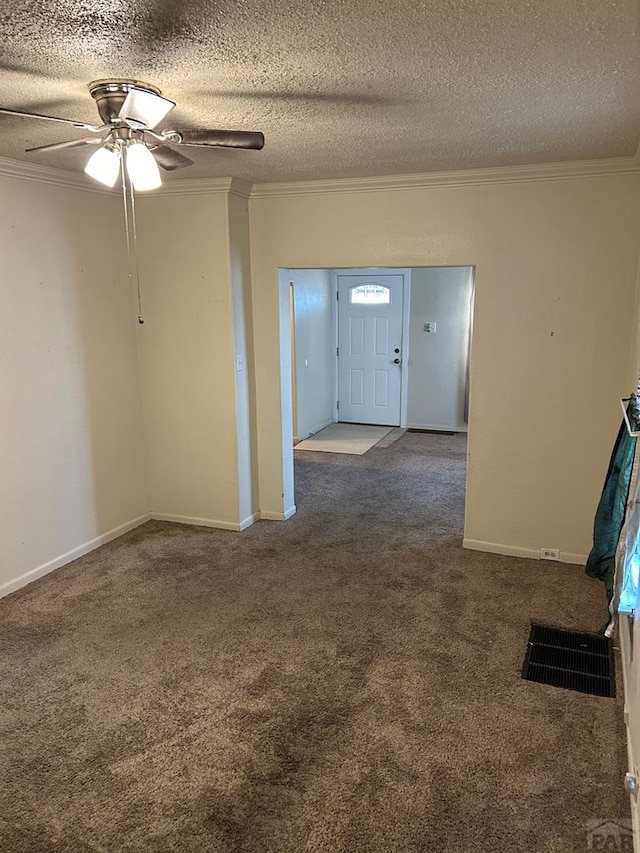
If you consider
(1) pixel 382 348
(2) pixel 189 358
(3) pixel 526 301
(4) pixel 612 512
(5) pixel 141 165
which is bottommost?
(4) pixel 612 512

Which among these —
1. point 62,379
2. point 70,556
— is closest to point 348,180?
point 62,379

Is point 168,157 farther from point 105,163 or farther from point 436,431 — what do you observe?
point 436,431

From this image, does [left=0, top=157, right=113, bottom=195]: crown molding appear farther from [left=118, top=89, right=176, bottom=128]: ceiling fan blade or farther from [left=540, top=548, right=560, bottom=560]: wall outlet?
[left=540, top=548, right=560, bottom=560]: wall outlet

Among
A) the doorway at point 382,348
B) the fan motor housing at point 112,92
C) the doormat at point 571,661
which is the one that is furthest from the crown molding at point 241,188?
the doormat at point 571,661

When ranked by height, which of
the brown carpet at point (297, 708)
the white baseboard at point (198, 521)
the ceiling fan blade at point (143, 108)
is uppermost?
the ceiling fan blade at point (143, 108)

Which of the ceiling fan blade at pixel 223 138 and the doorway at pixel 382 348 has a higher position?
the ceiling fan blade at pixel 223 138

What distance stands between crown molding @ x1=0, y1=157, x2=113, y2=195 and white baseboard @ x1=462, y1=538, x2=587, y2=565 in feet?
11.2

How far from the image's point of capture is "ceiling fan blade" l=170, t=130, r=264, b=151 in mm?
2145

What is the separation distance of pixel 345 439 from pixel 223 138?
527cm

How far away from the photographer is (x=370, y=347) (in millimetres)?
7844

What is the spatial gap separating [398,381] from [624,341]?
432 centimetres

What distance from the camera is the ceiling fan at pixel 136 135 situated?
7.02 ft

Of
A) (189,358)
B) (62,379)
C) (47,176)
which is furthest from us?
(189,358)

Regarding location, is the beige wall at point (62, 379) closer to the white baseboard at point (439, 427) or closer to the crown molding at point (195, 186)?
the crown molding at point (195, 186)
